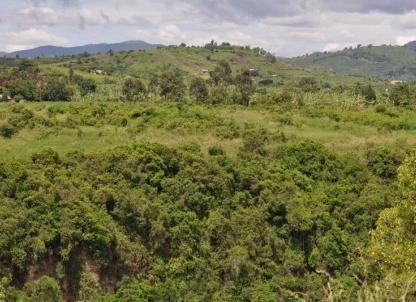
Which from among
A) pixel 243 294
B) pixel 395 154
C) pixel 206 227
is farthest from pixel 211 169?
pixel 395 154

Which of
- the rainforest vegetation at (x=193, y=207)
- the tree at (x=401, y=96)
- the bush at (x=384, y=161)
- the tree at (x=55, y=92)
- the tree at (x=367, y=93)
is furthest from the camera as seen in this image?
the tree at (x=367, y=93)

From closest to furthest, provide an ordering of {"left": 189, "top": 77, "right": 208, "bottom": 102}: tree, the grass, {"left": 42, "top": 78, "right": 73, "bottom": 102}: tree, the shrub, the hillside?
the shrub
the grass
{"left": 189, "top": 77, "right": 208, "bottom": 102}: tree
{"left": 42, "top": 78, "right": 73, "bottom": 102}: tree
the hillside

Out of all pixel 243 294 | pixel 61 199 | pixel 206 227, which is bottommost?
pixel 243 294

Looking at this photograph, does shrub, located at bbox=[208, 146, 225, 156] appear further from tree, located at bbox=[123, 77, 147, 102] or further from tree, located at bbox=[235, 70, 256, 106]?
tree, located at bbox=[123, 77, 147, 102]

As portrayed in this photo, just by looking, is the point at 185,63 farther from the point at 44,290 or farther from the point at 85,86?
the point at 44,290

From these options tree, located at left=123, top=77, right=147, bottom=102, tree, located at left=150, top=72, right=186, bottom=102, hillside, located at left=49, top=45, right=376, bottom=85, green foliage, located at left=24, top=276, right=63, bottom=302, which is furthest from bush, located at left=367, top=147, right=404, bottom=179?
hillside, located at left=49, top=45, right=376, bottom=85

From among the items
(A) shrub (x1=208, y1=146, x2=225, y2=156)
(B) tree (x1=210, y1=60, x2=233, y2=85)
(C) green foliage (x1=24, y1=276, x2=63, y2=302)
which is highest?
(B) tree (x1=210, y1=60, x2=233, y2=85)

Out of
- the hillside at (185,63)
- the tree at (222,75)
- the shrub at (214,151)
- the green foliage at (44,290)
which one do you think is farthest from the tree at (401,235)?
the hillside at (185,63)

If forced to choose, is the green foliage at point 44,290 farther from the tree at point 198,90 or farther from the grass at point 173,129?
the tree at point 198,90

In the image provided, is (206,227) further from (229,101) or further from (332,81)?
Answer: (332,81)
